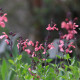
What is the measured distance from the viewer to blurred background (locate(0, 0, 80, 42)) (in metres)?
4.92

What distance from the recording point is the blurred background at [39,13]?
492cm

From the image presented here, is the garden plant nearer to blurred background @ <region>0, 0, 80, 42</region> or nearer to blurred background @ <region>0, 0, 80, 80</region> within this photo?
blurred background @ <region>0, 0, 80, 80</region>

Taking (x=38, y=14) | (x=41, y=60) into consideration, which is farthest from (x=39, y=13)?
(x=41, y=60)

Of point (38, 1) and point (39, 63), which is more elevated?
point (38, 1)

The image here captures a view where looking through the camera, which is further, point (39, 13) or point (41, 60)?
point (39, 13)

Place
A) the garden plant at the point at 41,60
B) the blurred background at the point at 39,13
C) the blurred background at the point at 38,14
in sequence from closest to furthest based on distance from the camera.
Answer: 1. the garden plant at the point at 41,60
2. the blurred background at the point at 38,14
3. the blurred background at the point at 39,13

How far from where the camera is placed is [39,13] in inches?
217

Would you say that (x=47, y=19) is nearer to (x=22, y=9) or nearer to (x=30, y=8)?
(x=30, y=8)

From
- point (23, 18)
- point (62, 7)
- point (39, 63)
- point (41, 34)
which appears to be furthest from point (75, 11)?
point (39, 63)

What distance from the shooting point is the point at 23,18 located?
24.9 ft

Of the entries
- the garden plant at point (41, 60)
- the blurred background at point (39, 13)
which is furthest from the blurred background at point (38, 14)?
the garden plant at point (41, 60)

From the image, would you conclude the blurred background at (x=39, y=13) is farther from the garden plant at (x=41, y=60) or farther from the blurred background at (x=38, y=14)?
the garden plant at (x=41, y=60)

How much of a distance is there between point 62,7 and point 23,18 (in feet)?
8.90

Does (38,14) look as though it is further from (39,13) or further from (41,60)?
(41,60)
